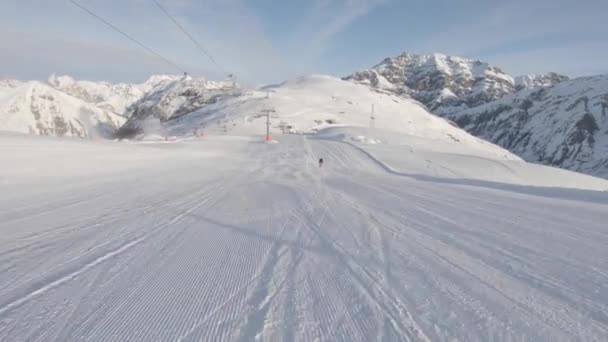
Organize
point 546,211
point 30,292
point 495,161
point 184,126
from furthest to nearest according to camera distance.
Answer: point 184,126 → point 495,161 → point 546,211 → point 30,292

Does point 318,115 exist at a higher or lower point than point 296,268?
higher

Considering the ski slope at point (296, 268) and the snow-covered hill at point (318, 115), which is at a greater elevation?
the snow-covered hill at point (318, 115)

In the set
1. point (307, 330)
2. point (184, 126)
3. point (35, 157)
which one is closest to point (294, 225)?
point (307, 330)

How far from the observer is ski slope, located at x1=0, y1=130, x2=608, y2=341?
3.13 metres

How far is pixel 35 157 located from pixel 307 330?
45.0ft

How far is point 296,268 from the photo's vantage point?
4418 mm

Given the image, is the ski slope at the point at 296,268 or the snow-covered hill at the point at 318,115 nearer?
the ski slope at the point at 296,268

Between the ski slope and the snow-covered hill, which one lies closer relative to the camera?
the ski slope

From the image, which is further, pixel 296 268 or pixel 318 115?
pixel 318 115

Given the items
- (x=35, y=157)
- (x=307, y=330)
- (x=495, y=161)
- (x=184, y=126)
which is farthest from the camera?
(x=184, y=126)

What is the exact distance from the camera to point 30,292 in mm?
3604

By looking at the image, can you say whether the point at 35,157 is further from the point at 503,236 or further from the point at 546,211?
the point at 546,211

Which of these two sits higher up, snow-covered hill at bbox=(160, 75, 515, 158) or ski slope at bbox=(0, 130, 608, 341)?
snow-covered hill at bbox=(160, 75, 515, 158)

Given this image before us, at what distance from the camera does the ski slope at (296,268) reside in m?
3.13
